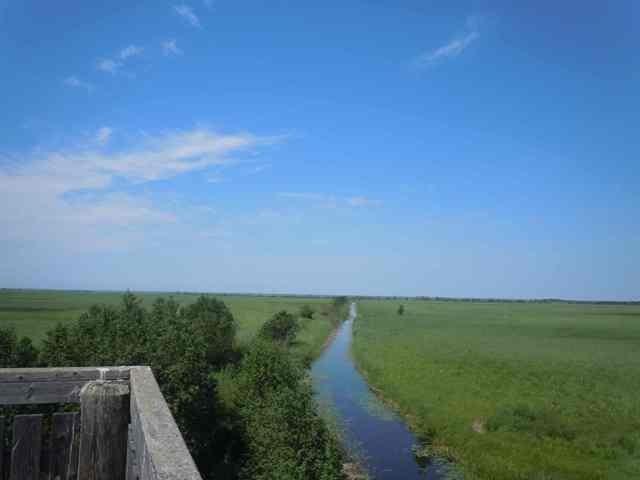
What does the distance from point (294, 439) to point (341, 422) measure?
1056cm

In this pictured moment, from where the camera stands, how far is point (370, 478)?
21016 mm

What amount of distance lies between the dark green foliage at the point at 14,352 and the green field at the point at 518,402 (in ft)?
64.0

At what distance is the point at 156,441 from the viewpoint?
1.77 meters

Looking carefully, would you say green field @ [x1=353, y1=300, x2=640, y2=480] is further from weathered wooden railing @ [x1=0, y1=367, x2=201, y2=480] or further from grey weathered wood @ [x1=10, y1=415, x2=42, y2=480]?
grey weathered wood @ [x1=10, y1=415, x2=42, y2=480]

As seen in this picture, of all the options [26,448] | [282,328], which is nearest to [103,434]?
[26,448]

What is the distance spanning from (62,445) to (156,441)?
1107mm

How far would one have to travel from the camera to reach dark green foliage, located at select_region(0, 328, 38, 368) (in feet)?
66.3

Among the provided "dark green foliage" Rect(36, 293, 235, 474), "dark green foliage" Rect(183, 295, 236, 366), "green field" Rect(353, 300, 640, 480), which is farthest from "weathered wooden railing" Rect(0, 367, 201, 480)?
"dark green foliage" Rect(183, 295, 236, 366)

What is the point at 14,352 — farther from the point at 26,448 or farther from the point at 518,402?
the point at 518,402

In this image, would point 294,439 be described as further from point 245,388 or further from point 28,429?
point 28,429

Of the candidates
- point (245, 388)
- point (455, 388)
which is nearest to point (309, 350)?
point (455, 388)

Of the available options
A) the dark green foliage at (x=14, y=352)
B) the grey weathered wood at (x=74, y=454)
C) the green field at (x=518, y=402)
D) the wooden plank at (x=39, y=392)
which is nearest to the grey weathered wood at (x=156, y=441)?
the grey weathered wood at (x=74, y=454)

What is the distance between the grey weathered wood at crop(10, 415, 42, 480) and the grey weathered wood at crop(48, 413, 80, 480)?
0.09 meters

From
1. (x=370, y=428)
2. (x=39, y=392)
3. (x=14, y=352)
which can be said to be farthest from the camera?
(x=370, y=428)
